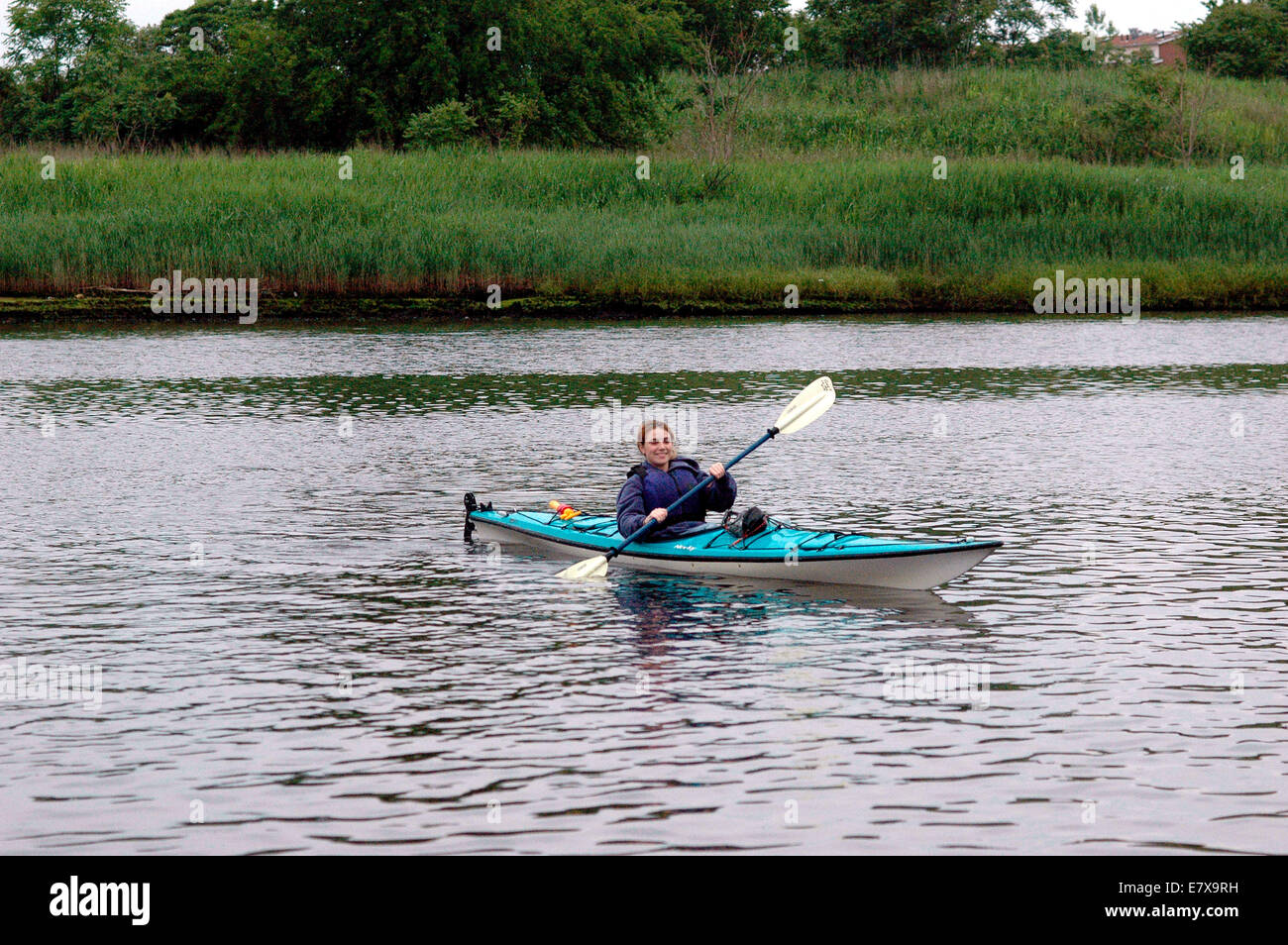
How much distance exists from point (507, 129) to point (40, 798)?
40223mm

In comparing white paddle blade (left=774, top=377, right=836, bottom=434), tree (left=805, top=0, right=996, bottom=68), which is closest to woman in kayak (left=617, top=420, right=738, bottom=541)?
white paddle blade (left=774, top=377, right=836, bottom=434)

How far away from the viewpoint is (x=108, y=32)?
52.0 m

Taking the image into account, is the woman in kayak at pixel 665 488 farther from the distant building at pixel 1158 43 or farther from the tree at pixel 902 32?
the distant building at pixel 1158 43

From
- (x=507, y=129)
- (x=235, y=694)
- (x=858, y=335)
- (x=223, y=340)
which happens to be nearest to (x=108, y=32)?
(x=507, y=129)

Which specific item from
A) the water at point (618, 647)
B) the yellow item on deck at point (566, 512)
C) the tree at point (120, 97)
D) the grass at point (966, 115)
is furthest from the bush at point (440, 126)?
the yellow item on deck at point (566, 512)

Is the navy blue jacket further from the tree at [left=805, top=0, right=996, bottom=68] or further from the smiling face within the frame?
the tree at [left=805, top=0, right=996, bottom=68]

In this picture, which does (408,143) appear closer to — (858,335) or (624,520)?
(858,335)

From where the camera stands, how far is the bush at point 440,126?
4269 centimetres

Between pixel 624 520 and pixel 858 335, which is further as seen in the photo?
pixel 858 335

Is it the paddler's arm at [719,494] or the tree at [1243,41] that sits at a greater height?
the tree at [1243,41]

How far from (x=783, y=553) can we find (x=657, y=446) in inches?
56.2

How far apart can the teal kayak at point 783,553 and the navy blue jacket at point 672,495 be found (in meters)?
0.19
